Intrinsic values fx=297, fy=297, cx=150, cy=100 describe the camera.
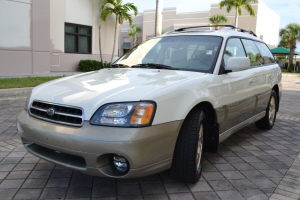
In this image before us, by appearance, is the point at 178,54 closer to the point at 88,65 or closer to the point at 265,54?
the point at 265,54

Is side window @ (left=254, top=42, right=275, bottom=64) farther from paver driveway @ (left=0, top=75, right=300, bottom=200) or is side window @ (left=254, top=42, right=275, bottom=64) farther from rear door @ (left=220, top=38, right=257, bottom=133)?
paver driveway @ (left=0, top=75, right=300, bottom=200)

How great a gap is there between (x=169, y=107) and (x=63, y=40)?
46.6 ft

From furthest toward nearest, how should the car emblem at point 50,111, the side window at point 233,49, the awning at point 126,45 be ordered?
the awning at point 126,45 → the side window at point 233,49 → the car emblem at point 50,111

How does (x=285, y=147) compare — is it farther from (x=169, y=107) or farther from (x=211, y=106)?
(x=169, y=107)

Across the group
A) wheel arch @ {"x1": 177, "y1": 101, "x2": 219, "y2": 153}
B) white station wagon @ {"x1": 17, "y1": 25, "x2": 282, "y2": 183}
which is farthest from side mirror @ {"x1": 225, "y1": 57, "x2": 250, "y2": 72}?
wheel arch @ {"x1": 177, "y1": 101, "x2": 219, "y2": 153}

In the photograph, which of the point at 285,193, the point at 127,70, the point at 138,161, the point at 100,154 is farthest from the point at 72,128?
the point at 285,193

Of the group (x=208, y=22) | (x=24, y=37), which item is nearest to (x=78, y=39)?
(x=24, y=37)

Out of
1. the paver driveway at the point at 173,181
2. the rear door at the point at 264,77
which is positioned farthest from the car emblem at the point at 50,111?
the rear door at the point at 264,77

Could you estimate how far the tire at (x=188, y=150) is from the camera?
277 centimetres

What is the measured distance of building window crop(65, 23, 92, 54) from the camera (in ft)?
52.7

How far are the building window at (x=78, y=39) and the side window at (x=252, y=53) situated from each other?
42.6 ft

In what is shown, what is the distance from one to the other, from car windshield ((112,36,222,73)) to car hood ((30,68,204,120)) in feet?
0.77

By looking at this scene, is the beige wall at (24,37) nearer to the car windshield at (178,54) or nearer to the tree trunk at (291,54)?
the car windshield at (178,54)

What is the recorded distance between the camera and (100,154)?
7.79ft
